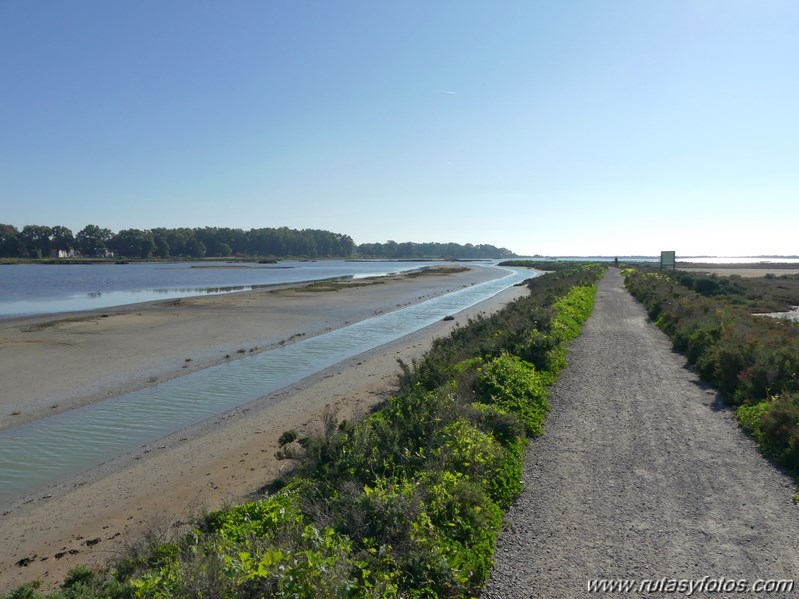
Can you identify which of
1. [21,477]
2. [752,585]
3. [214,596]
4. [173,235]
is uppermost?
[173,235]

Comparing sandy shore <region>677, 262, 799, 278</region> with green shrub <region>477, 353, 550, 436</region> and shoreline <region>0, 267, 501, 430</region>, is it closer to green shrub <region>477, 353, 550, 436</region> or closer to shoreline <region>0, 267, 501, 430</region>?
shoreline <region>0, 267, 501, 430</region>

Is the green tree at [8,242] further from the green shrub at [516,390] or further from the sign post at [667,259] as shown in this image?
the green shrub at [516,390]

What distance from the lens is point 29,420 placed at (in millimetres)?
13555

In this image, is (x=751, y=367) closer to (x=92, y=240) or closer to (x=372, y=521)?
(x=372, y=521)

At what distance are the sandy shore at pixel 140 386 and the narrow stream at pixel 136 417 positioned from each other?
662mm

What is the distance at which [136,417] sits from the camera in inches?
546

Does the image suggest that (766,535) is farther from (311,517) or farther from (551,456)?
(311,517)

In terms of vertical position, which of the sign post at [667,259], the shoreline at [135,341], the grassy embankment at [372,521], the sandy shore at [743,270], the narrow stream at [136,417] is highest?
the sign post at [667,259]

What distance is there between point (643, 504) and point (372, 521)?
11.7 ft

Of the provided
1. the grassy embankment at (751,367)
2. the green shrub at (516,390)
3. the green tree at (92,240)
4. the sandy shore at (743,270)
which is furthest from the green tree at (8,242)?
the green shrub at (516,390)

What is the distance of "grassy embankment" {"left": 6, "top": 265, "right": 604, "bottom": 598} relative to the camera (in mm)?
4172

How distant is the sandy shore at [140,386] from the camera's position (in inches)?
315

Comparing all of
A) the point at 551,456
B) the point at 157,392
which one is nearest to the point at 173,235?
the point at 157,392

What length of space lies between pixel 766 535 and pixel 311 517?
5.08 m
